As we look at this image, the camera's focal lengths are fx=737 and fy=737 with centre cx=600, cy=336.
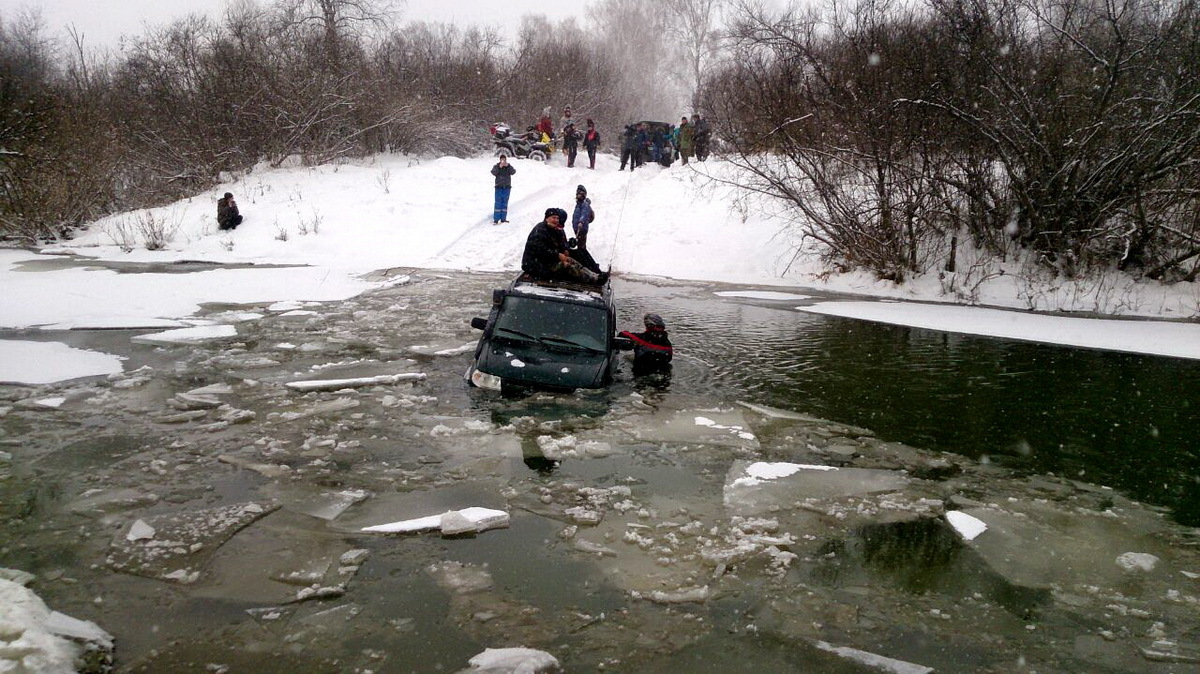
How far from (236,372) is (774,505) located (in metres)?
6.30

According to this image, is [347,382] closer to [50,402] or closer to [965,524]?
[50,402]

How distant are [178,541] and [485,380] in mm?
3527

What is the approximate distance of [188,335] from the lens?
10.1 m

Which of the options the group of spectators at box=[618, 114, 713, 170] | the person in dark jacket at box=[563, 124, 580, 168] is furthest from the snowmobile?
the group of spectators at box=[618, 114, 713, 170]

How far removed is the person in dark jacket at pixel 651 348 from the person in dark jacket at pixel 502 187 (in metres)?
12.8

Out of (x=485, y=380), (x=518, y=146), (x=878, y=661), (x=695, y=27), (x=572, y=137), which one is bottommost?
(x=878, y=661)

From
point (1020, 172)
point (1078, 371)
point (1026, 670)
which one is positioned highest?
point (1020, 172)

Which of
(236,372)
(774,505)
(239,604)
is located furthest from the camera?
(236,372)

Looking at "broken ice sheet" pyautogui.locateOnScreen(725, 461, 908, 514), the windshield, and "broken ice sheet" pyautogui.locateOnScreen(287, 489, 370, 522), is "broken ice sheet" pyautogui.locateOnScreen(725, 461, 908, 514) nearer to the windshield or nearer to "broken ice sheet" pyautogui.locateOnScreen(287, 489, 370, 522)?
Answer: the windshield

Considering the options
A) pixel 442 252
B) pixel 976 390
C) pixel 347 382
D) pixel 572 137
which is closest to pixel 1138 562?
pixel 976 390

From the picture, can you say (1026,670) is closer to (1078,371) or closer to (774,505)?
(774,505)

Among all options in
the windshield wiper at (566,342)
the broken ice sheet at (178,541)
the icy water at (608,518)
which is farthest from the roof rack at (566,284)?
the broken ice sheet at (178,541)

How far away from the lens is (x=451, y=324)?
1159 cm

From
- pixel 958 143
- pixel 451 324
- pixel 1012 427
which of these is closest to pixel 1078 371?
pixel 1012 427
